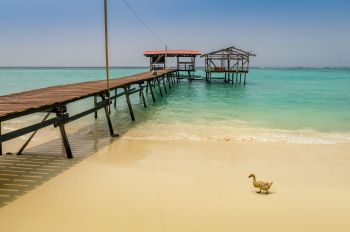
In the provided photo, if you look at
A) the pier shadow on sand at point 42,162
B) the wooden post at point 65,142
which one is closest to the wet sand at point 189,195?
the pier shadow on sand at point 42,162

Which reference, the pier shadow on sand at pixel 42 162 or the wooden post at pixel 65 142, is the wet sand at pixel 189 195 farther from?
the wooden post at pixel 65 142

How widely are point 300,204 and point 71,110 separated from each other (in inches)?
594

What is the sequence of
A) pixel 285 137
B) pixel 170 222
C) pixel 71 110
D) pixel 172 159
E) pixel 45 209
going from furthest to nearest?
pixel 71 110 → pixel 285 137 → pixel 172 159 → pixel 45 209 → pixel 170 222

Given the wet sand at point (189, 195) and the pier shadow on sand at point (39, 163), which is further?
the pier shadow on sand at point (39, 163)

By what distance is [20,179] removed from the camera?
236 inches

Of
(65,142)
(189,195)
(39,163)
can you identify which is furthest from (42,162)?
(189,195)

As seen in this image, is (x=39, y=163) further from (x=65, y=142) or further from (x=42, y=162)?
(x=65, y=142)

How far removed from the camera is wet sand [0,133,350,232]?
4.50 m

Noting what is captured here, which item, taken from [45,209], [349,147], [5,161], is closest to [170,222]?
[45,209]

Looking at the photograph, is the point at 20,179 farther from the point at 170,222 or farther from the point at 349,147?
the point at 349,147

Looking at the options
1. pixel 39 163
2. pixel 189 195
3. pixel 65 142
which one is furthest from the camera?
pixel 65 142

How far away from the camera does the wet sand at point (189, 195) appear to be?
450cm

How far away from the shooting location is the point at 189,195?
17.7ft

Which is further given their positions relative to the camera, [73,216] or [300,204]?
[300,204]
